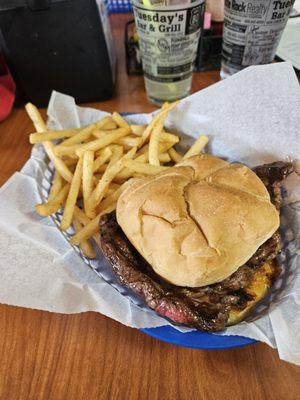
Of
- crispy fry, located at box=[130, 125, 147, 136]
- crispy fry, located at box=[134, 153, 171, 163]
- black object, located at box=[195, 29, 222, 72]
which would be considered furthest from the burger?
black object, located at box=[195, 29, 222, 72]

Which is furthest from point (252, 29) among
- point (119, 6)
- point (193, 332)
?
point (119, 6)

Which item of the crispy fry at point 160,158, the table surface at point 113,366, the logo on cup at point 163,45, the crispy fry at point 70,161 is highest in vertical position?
the logo on cup at point 163,45

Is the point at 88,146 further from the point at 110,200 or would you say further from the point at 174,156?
the point at 174,156

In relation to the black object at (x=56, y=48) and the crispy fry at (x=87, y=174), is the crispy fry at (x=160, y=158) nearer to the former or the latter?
the crispy fry at (x=87, y=174)

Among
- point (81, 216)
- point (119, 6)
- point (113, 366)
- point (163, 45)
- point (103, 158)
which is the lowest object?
point (113, 366)

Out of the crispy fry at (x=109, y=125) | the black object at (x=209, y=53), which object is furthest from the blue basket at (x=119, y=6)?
the crispy fry at (x=109, y=125)

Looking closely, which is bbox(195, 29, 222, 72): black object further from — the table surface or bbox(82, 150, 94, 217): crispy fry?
the table surface
